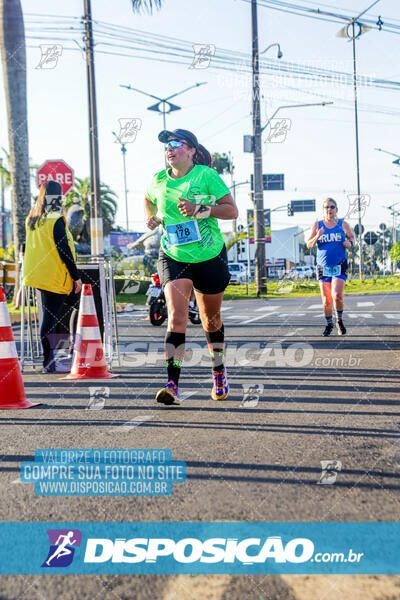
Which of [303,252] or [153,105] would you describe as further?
[303,252]

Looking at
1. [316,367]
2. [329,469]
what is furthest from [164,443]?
[316,367]

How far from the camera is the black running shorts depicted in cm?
497

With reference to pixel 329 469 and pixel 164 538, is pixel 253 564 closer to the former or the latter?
pixel 164 538

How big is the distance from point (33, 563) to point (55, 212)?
526cm

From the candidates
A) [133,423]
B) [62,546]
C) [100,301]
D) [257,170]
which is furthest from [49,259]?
[257,170]

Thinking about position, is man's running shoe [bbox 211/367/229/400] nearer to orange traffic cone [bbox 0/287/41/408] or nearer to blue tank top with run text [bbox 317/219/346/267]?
orange traffic cone [bbox 0/287/41/408]

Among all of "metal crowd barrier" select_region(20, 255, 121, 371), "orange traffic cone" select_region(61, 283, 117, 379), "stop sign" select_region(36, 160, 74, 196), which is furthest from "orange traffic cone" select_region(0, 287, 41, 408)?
"stop sign" select_region(36, 160, 74, 196)

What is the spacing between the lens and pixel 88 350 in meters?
6.54

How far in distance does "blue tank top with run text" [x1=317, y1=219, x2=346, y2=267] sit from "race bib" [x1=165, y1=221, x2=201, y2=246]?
17.1 ft

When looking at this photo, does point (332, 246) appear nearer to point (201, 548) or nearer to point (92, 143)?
point (201, 548)

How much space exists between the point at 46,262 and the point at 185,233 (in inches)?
97.7

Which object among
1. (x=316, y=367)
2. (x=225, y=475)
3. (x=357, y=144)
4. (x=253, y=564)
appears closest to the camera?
(x=253, y=564)

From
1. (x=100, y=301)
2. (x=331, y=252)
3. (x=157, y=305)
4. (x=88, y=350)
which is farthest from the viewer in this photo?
(x=157, y=305)

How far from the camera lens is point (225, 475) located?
2.97 meters
